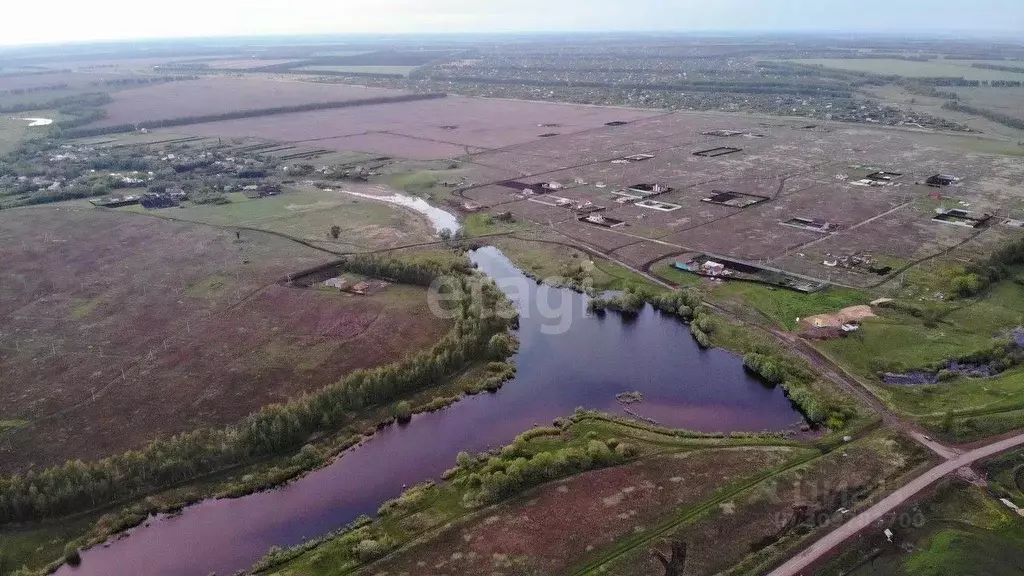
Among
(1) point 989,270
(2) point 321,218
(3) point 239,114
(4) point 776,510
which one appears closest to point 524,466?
(4) point 776,510

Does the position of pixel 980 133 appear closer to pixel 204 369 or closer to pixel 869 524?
pixel 869 524

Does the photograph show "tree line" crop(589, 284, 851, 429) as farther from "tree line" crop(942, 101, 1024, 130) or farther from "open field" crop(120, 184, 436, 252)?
"tree line" crop(942, 101, 1024, 130)

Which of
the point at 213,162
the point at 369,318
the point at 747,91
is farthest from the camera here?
the point at 747,91

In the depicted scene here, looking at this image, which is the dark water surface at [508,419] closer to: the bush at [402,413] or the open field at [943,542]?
the bush at [402,413]

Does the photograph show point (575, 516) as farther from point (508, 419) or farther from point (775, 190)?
point (775, 190)

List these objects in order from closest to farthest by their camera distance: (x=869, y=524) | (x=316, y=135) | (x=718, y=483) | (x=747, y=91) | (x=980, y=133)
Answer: (x=869, y=524) < (x=718, y=483) < (x=980, y=133) < (x=316, y=135) < (x=747, y=91)

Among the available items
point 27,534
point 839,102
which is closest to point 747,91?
point 839,102
